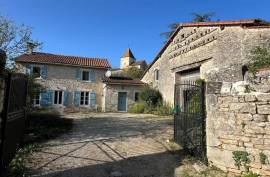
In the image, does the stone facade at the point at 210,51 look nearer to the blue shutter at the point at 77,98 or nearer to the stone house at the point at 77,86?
the stone house at the point at 77,86

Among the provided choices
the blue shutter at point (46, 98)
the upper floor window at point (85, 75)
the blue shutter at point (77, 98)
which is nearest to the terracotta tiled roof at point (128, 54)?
the upper floor window at point (85, 75)

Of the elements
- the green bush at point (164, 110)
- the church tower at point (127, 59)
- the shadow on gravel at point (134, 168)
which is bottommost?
the shadow on gravel at point (134, 168)

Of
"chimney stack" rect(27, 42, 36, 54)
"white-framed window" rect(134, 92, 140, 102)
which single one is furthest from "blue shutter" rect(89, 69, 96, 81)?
"chimney stack" rect(27, 42, 36, 54)

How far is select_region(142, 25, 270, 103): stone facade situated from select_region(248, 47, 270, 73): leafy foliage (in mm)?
378

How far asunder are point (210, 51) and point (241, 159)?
345 inches

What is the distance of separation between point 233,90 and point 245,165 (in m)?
1.81

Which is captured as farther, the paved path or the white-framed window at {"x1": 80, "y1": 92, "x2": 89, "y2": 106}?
the white-framed window at {"x1": 80, "y1": 92, "x2": 89, "y2": 106}

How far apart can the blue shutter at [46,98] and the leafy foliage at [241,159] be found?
2001cm

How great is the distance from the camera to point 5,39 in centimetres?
1003

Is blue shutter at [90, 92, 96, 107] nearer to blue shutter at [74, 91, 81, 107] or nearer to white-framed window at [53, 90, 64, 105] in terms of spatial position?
blue shutter at [74, 91, 81, 107]

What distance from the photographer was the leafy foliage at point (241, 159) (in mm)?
5324

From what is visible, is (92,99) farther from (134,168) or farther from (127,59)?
(127,59)

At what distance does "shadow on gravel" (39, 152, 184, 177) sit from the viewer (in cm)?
557

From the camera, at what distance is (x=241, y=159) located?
541 centimetres
